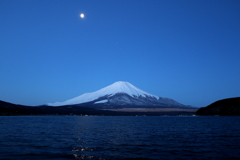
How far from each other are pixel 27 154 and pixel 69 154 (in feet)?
14.0

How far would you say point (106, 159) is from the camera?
2320 cm

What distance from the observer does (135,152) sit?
2764cm

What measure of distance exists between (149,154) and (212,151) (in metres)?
8.05

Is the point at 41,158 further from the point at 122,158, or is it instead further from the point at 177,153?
the point at 177,153

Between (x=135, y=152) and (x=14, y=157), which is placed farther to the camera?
(x=135, y=152)

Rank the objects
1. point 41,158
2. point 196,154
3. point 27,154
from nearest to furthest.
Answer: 1. point 41,158
2. point 27,154
3. point 196,154

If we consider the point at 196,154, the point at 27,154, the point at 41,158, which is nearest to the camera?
the point at 41,158

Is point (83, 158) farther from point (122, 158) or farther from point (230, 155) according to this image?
point (230, 155)

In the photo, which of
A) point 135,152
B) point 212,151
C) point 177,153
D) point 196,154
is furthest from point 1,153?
point 212,151

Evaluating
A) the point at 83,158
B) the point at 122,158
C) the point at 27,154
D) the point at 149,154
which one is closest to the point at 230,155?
the point at 149,154

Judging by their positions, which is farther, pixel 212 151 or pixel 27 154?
pixel 212 151

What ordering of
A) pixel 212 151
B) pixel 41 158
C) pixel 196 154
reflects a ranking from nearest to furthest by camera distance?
1. pixel 41 158
2. pixel 196 154
3. pixel 212 151

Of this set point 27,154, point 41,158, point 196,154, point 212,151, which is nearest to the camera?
point 41,158

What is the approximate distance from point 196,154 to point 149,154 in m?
5.19
